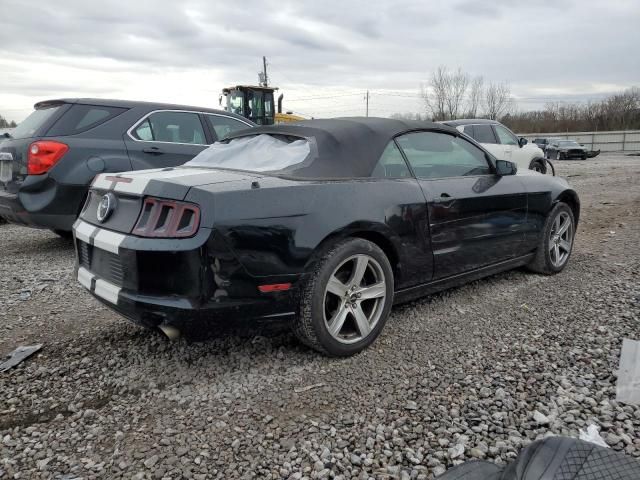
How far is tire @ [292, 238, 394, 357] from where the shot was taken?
8.75 feet

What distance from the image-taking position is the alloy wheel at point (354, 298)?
280 cm

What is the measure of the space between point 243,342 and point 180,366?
43 centimetres

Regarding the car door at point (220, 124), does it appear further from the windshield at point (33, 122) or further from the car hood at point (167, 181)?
the car hood at point (167, 181)

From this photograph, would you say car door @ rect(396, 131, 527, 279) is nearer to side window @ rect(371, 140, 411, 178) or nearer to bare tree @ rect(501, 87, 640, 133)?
side window @ rect(371, 140, 411, 178)

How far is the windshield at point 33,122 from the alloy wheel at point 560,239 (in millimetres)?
5163

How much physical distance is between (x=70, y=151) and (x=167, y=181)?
294 cm

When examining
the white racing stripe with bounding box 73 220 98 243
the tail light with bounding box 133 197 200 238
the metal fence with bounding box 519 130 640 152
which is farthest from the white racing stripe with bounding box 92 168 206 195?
the metal fence with bounding box 519 130 640 152

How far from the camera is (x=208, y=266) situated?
92.5 inches

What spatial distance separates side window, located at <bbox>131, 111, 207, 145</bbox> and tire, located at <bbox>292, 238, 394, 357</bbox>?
3562mm

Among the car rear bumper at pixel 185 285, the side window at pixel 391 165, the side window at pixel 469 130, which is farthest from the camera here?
the side window at pixel 469 130

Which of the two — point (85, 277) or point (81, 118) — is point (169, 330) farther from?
point (81, 118)

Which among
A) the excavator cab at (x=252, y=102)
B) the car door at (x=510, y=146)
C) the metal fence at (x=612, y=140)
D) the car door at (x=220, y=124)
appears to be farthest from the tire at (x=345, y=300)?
the metal fence at (x=612, y=140)

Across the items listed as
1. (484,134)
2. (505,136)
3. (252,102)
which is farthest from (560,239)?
(252,102)

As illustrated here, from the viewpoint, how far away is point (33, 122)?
203 inches
